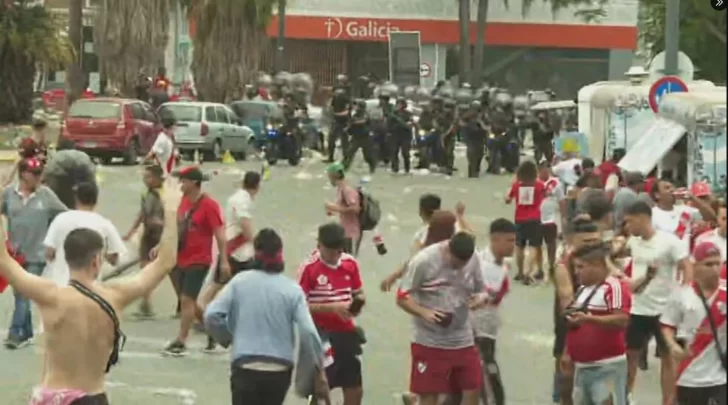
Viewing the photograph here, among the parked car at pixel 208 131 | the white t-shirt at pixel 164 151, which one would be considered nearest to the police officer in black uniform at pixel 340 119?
the parked car at pixel 208 131

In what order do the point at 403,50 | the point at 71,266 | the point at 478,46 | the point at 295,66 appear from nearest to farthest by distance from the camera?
the point at 71,266
the point at 403,50
the point at 478,46
the point at 295,66

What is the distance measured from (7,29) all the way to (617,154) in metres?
25.9

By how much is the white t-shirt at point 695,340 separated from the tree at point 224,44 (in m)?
45.2

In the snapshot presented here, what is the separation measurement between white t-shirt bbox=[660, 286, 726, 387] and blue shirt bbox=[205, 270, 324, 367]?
6.07 ft

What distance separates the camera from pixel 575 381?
1033 centimetres

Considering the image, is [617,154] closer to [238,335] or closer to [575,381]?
[575,381]

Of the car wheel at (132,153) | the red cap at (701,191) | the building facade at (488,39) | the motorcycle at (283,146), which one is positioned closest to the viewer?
the red cap at (701,191)

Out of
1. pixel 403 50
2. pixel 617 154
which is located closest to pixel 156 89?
pixel 403 50

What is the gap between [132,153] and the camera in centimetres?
3719

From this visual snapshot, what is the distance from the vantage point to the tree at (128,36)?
162 ft

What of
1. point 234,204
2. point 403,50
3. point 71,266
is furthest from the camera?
point 403,50

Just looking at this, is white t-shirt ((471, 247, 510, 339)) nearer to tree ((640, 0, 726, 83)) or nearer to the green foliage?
tree ((640, 0, 726, 83))

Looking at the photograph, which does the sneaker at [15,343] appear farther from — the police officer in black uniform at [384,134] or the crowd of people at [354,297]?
the police officer in black uniform at [384,134]

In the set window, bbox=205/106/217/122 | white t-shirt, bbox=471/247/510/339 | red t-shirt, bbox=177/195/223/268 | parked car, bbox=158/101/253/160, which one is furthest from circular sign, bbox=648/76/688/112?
window, bbox=205/106/217/122
